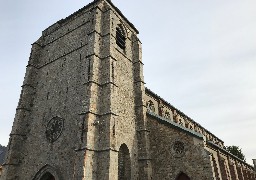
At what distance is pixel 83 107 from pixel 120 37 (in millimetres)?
8815

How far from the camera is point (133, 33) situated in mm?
23656

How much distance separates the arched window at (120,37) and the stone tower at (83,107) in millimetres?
95

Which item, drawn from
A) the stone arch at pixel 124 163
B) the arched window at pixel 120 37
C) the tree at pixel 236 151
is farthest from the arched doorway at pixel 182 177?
the tree at pixel 236 151

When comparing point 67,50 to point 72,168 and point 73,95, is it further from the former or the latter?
point 72,168

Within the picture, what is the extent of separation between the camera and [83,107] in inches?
587

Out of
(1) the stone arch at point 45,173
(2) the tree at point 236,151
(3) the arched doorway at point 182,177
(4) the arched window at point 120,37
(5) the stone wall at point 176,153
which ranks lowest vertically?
(3) the arched doorway at point 182,177

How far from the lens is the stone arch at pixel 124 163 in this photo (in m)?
15.7

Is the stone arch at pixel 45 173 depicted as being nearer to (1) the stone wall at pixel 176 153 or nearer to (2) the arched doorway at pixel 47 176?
(2) the arched doorway at pixel 47 176

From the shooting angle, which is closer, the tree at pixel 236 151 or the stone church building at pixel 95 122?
the stone church building at pixel 95 122

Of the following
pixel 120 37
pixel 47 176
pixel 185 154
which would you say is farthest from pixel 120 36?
pixel 47 176

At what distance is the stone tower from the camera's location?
1422 cm

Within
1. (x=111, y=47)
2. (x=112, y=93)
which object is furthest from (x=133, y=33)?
(x=112, y=93)

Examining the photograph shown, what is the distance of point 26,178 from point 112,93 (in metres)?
8.60

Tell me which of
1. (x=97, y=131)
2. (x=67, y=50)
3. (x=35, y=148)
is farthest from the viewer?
(x=67, y=50)
